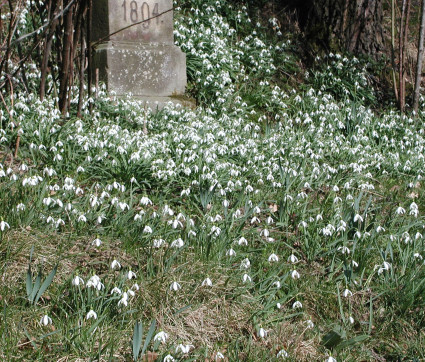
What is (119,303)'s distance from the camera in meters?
2.38

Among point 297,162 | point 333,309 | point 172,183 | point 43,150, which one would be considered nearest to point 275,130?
point 297,162

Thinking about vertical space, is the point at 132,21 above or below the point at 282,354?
above

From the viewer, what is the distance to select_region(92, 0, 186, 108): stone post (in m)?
6.15

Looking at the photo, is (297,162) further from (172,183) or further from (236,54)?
(236,54)

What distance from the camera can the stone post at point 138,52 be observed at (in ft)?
20.2

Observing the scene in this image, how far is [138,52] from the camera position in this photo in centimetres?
627

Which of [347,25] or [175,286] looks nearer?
[175,286]

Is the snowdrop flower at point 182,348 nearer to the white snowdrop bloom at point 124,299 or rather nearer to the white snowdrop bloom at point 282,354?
the white snowdrop bloom at point 124,299

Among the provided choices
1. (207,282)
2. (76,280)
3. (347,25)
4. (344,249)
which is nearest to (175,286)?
(207,282)

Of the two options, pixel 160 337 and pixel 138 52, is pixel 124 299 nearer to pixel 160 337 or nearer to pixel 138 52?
pixel 160 337

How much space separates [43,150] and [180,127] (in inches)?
60.0

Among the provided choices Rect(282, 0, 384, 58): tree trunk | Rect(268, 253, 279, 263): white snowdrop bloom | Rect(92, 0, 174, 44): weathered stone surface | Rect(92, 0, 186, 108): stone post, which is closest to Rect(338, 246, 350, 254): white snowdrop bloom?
Rect(268, 253, 279, 263): white snowdrop bloom

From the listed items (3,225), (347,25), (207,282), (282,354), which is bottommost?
(282,354)

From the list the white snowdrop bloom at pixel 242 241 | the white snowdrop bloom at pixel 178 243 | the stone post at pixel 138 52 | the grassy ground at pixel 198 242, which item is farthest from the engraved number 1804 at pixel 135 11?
the white snowdrop bloom at pixel 178 243
